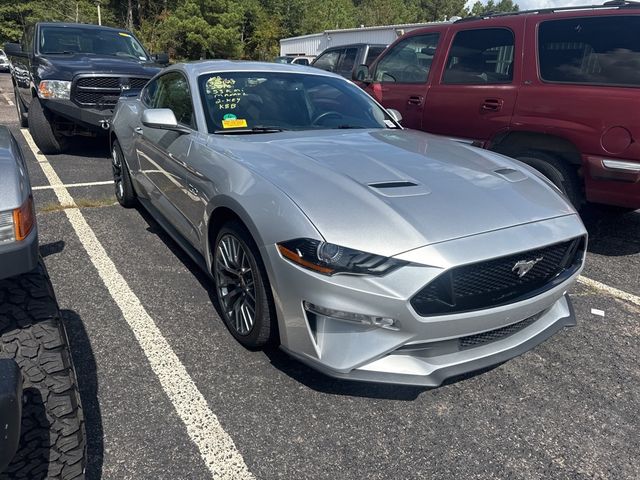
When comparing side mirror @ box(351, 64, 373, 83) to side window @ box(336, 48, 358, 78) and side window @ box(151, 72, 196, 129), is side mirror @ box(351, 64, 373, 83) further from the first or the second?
side window @ box(336, 48, 358, 78)

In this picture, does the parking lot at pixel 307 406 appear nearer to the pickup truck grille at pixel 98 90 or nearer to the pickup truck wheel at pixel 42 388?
the pickup truck wheel at pixel 42 388

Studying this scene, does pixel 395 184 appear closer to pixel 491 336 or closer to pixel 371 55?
pixel 491 336

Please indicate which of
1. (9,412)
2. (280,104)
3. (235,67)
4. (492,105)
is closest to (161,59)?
(235,67)

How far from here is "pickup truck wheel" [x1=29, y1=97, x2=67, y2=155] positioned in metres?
6.93

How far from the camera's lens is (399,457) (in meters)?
2.10

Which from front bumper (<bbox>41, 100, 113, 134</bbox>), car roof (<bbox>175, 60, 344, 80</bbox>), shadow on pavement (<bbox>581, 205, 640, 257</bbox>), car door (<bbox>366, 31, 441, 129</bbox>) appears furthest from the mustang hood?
front bumper (<bbox>41, 100, 113, 134</bbox>)

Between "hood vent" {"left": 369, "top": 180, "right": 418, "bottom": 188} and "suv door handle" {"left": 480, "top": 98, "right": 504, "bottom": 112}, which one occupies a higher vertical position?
"suv door handle" {"left": 480, "top": 98, "right": 504, "bottom": 112}

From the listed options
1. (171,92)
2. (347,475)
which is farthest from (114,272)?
(347,475)

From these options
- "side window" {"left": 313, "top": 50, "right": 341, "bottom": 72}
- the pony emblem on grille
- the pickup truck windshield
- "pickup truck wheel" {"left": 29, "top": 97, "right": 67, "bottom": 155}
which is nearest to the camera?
the pony emblem on grille

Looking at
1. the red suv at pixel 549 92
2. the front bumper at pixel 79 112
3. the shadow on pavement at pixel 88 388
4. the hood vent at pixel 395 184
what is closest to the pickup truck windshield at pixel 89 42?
the front bumper at pixel 79 112

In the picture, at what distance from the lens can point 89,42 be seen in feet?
26.3

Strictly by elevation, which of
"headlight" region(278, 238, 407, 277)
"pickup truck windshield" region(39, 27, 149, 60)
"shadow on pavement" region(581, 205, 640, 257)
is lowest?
"shadow on pavement" region(581, 205, 640, 257)

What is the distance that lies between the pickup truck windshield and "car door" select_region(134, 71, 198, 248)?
14.3ft

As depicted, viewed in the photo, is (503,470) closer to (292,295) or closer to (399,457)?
(399,457)
